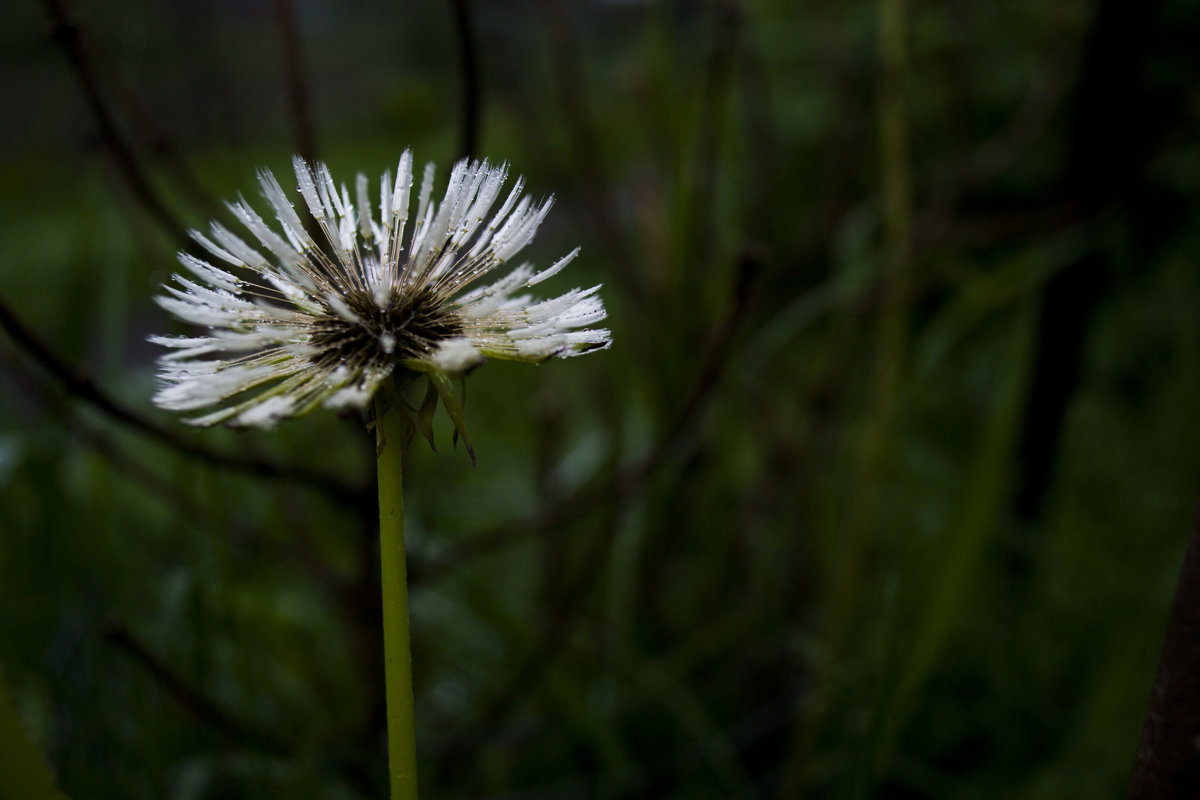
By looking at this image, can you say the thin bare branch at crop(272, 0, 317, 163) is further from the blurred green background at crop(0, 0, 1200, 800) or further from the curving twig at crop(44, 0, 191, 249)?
the curving twig at crop(44, 0, 191, 249)

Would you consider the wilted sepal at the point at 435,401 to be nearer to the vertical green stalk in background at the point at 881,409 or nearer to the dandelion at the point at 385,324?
the dandelion at the point at 385,324

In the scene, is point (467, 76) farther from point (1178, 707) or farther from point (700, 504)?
point (700, 504)

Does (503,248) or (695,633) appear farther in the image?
(695,633)

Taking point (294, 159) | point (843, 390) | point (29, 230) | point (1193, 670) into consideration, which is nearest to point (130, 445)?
point (843, 390)

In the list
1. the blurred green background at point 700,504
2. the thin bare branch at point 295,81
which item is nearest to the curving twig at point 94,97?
the blurred green background at point 700,504

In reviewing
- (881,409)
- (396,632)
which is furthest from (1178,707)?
(881,409)

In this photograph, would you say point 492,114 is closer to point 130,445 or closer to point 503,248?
point 130,445
